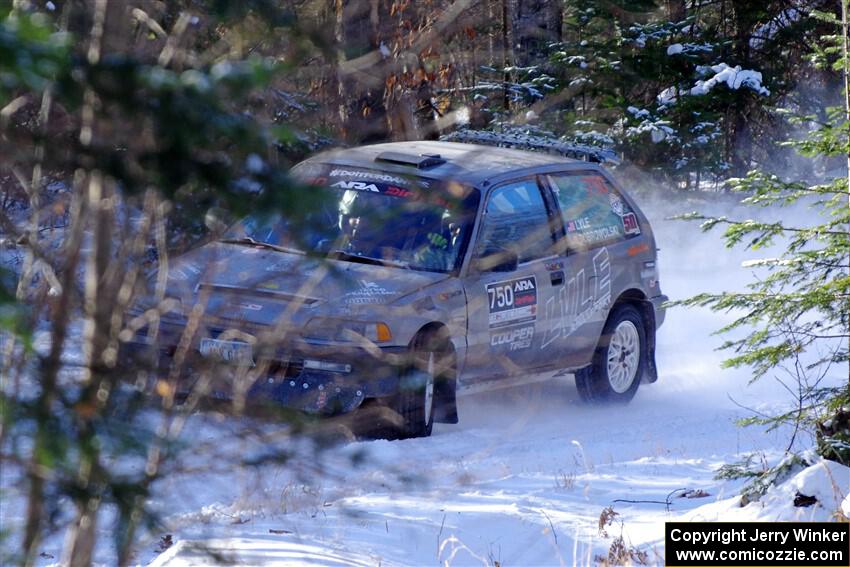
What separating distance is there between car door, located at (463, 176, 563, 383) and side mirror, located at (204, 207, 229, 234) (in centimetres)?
507

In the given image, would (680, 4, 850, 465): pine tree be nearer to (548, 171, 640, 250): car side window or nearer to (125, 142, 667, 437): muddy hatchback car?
(125, 142, 667, 437): muddy hatchback car

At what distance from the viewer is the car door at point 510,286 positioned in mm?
7973

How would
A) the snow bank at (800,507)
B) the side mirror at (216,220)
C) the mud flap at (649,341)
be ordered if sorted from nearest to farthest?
the side mirror at (216,220), the snow bank at (800,507), the mud flap at (649,341)

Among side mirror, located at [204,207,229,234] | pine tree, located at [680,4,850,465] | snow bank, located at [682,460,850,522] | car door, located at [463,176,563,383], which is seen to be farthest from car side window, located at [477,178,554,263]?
side mirror, located at [204,207,229,234]

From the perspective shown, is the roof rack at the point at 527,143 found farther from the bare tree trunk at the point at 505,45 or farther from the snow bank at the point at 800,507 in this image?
the snow bank at the point at 800,507

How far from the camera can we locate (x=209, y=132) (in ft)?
7.52

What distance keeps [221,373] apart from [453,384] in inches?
189

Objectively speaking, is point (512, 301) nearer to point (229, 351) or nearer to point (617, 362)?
point (617, 362)

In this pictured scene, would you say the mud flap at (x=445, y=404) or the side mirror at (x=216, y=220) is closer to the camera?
the side mirror at (x=216, y=220)

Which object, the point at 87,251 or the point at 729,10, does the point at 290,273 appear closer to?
the point at 87,251

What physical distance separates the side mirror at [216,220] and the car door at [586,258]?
5754 millimetres

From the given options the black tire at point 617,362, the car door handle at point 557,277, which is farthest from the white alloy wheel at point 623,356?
the car door handle at point 557,277

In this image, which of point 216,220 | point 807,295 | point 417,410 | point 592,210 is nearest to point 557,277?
point 592,210

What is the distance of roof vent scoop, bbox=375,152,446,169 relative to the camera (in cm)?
720
